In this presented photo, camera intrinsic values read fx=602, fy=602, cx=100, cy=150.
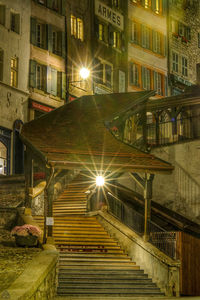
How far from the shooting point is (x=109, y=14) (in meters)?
41.2

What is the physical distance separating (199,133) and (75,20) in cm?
1535

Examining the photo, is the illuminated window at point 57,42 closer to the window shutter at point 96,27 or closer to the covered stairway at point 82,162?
the window shutter at point 96,27

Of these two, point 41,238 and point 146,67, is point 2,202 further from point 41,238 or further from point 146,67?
point 146,67

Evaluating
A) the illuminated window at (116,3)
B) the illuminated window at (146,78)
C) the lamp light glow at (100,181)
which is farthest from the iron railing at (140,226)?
the illuminated window at (116,3)

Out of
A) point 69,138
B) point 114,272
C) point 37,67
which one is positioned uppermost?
point 37,67

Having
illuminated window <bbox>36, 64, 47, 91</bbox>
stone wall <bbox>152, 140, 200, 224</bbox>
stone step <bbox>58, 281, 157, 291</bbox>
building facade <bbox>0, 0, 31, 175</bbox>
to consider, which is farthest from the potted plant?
illuminated window <bbox>36, 64, 47, 91</bbox>

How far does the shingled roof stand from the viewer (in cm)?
1978

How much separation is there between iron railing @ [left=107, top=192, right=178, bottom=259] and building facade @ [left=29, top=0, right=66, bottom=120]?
44.1 ft


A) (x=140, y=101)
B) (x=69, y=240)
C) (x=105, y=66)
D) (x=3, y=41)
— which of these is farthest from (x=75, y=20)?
(x=69, y=240)

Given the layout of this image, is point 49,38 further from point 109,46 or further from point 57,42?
point 109,46

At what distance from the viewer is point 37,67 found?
36.3 metres

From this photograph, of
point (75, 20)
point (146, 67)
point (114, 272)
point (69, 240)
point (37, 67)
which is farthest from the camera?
point (146, 67)

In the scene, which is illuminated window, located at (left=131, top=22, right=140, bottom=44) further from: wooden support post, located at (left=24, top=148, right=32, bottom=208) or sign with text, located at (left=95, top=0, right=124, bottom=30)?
wooden support post, located at (left=24, top=148, right=32, bottom=208)

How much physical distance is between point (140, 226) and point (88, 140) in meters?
3.68
